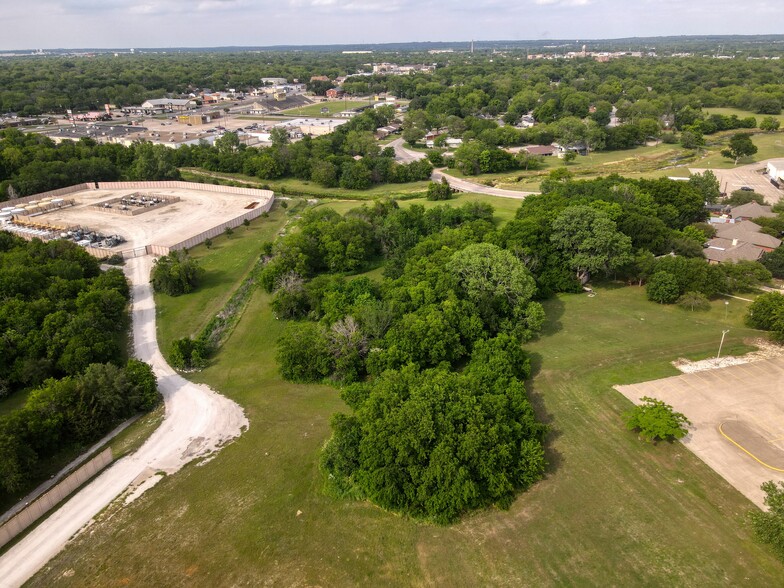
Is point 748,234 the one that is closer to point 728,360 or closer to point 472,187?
point 728,360

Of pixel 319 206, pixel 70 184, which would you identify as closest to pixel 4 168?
pixel 70 184

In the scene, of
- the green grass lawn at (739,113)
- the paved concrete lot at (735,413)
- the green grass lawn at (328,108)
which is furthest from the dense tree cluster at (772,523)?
the green grass lawn at (328,108)

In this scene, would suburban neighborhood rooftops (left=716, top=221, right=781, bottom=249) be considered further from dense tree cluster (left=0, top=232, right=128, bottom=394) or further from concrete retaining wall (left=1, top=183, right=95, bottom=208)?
concrete retaining wall (left=1, top=183, right=95, bottom=208)

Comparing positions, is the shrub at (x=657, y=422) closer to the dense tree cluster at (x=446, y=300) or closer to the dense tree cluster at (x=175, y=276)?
the dense tree cluster at (x=446, y=300)

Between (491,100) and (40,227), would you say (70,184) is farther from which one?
(491,100)

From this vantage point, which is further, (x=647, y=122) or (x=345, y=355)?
(x=647, y=122)
